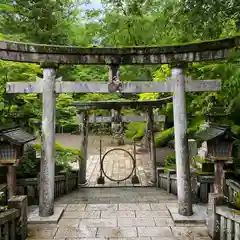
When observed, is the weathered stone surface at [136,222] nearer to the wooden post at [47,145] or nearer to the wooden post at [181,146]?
the wooden post at [181,146]

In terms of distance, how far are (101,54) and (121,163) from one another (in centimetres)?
970

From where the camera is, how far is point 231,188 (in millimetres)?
6902

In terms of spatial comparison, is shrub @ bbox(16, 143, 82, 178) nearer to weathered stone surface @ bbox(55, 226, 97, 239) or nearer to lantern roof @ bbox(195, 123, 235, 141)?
weathered stone surface @ bbox(55, 226, 97, 239)

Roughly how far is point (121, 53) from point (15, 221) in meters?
4.12

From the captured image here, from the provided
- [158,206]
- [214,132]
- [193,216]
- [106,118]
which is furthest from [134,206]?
[106,118]

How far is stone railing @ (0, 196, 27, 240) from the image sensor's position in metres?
4.87

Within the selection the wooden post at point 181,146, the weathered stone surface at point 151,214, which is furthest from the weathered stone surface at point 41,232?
the wooden post at point 181,146

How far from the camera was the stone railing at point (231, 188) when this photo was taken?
6590 mm

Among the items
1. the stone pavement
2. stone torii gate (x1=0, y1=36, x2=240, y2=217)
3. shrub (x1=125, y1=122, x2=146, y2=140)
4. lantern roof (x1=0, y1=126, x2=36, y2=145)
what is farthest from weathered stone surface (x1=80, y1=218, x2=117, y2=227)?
shrub (x1=125, y1=122, x2=146, y2=140)

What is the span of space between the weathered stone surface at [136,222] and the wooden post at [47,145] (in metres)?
1.64

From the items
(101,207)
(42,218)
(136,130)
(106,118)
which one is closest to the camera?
(42,218)

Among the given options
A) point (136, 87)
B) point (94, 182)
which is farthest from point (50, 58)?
point (94, 182)

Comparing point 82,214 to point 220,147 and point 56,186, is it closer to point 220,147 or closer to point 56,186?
point 56,186

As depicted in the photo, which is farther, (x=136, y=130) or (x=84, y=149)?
(x=136, y=130)
